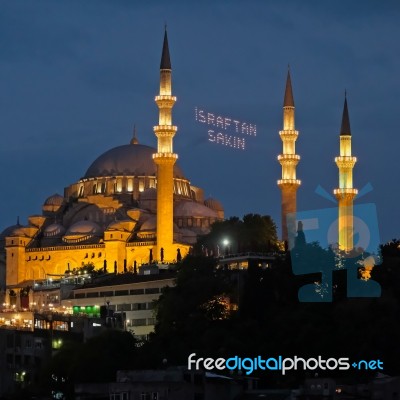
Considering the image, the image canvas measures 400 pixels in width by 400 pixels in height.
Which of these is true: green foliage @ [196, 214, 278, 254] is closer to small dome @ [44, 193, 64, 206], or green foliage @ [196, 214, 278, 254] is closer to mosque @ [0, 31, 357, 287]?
mosque @ [0, 31, 357, 287]

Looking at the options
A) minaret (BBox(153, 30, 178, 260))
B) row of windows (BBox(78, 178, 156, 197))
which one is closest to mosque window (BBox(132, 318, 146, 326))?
minaret (BBox(153, 30, 178, 260))

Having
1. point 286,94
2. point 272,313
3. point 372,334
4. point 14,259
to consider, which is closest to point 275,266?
point 272,313

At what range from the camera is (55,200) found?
118 m

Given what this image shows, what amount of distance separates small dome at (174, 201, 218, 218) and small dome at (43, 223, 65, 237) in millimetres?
6696

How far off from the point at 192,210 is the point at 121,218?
4.08 metres

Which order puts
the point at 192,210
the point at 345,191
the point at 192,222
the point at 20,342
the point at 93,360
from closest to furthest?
the point at 93,360 → the point at 20,342 → the point at 345,191 → the point at 192,222 → the point at 192,210

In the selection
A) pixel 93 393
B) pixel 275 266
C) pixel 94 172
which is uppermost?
pixel 94 172

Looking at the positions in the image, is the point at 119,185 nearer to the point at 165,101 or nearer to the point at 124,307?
the point at 165,101

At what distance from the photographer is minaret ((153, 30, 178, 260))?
100 metres

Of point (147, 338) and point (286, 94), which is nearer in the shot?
point (147, 338)

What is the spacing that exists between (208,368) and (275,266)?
11.4 metres

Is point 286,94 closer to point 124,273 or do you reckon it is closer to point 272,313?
point 124,273

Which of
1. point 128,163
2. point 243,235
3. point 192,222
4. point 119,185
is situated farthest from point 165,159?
point 128,163

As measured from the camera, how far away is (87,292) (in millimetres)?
97500
